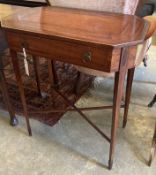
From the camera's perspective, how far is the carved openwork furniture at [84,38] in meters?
0.95

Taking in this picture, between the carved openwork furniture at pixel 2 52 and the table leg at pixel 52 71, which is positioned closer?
the carved openwork furniture at pixel 2 52

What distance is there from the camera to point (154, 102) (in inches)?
70.9

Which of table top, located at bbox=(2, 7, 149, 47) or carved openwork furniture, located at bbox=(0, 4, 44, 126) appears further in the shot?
carved openwork furniture, located at bbox=(0, 4, 44, 126)

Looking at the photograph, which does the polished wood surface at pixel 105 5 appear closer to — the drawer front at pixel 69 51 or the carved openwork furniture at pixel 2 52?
the carved openwork furniture at pixel 2 52

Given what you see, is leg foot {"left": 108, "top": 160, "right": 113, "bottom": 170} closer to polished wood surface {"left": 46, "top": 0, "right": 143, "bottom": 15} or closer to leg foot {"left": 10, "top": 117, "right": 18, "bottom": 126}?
leg foot {"left": 10, "top": 117, "right": 18, "bottom": 126}

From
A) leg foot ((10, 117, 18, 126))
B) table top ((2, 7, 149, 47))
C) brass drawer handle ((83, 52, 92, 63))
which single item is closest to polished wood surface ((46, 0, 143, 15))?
table top ((2, 7, 149, 47))

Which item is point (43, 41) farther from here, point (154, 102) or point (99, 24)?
point (154, 102)

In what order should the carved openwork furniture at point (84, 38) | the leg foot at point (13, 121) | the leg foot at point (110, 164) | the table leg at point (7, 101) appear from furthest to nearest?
1. the leg foot at point (13, 121)
2. the table leg at point (7, 101)
3. the leg foot at point (110, 164)
4. the carved openwork furniture at point (84, 38)

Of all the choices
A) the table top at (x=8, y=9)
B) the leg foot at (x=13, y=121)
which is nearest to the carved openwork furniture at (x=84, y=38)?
→ the table top at (x=8, y=9)

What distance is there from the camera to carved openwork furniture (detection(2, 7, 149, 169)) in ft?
3.13

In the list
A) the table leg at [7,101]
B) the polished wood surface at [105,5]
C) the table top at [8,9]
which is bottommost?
the table leg at [7,101]

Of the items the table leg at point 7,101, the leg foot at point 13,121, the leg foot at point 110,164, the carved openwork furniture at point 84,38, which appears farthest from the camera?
the leg foot at point 13,121

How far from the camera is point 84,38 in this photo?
969 mm

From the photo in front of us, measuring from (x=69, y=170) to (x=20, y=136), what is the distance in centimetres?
43
